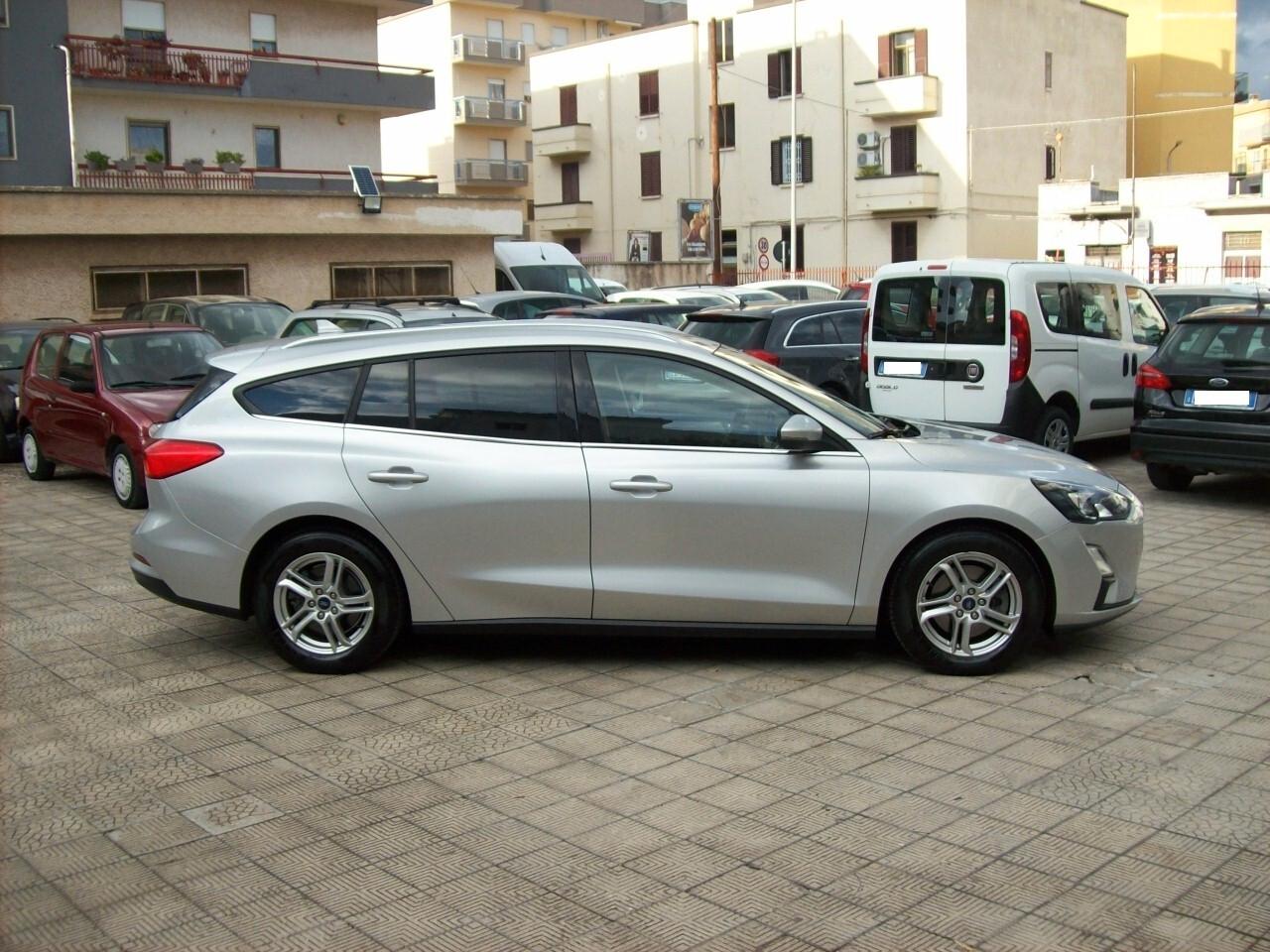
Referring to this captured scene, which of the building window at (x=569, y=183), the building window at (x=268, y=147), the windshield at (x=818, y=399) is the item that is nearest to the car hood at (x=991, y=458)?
the windshield at (x=818, y=399)

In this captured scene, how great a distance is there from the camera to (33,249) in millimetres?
23422

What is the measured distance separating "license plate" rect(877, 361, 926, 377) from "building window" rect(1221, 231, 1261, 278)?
31699mm

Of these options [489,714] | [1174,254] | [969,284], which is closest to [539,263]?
[969,284]

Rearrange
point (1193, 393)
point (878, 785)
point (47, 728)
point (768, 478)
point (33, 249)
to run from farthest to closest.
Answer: point (33, 249)
point (1193, 393)
point (768, 478)
point (47, 728)
point (878, 785)

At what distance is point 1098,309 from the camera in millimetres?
13219

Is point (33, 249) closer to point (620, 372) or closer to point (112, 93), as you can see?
point (112, 93)

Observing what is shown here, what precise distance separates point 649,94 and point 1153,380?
148 feet

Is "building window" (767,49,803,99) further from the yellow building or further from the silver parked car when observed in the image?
the silver parked car

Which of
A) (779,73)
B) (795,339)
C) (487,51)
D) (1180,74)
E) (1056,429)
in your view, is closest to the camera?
(1056,429)

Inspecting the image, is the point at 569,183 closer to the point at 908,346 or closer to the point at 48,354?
the point at 48,354

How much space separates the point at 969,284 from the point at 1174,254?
3347cm

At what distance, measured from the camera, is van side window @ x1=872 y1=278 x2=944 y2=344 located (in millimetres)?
12250

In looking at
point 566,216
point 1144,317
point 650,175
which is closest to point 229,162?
point 1144,317

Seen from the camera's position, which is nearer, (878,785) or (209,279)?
(878,785)
